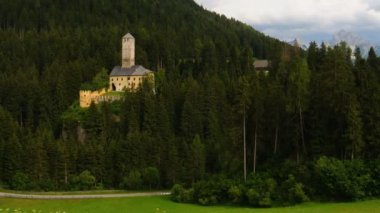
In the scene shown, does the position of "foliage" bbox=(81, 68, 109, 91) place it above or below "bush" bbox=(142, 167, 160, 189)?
above

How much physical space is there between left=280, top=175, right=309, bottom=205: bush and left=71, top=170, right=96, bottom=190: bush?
3116 cm

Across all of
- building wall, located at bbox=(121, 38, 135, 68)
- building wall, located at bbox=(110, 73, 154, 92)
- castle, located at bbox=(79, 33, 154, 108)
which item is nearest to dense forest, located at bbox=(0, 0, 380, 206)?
castle, located at bbox=(79, 33, 154, 108)

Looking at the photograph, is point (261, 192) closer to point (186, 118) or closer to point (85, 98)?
point (186, 118)

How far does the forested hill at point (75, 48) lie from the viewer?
102 meters

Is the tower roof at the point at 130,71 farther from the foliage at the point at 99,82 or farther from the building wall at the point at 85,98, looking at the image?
the building wall at the point at 85,98

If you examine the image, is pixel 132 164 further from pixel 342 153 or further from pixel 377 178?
pixel 377 178

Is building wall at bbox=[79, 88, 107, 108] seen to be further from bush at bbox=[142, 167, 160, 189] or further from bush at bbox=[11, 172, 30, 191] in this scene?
bush at bbox=[142, 167, 160, 189]

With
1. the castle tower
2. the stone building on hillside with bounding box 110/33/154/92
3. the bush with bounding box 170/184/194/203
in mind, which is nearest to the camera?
the bush with bounding box 170/184/194/203

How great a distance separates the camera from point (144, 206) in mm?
58250

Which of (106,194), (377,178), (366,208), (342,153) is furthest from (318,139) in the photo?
(106,194)

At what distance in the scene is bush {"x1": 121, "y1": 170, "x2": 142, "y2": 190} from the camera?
74688mm

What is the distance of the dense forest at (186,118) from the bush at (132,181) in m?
0.15

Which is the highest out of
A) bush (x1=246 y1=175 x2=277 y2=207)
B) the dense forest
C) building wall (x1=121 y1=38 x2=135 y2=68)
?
building wall (x1=121 y1=38 x2=135 y2=68)

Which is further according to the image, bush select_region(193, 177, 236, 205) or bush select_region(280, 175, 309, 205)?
bush select_region(193, 177, 236, 205)
